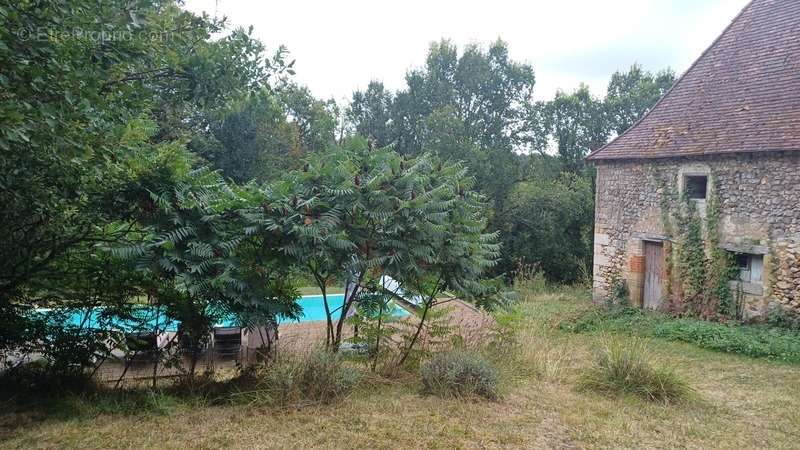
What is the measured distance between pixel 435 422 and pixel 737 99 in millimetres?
10739

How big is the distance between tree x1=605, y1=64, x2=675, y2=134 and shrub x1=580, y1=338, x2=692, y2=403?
2007 cm

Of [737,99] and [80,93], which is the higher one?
[737,99]

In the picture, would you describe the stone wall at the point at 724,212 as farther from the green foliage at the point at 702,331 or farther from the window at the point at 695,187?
the green foliage at the point at 702,331

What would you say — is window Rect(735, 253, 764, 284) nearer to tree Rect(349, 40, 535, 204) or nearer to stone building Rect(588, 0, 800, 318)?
stone building Rect(588, 0, 800, 318)

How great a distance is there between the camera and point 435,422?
459cm

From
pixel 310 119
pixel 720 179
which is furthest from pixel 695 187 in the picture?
pixel 310 119

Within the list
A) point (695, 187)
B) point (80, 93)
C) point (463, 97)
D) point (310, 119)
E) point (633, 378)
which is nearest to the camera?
point (80, 93)

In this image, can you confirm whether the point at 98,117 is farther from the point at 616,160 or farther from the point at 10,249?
the point at 616,160

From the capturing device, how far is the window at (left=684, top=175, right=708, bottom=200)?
1176 centimetres

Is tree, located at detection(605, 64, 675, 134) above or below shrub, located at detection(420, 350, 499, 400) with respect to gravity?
above

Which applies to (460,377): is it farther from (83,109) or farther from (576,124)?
(576,124)

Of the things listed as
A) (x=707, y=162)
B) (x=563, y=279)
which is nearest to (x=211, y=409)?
(x=707, y=162)

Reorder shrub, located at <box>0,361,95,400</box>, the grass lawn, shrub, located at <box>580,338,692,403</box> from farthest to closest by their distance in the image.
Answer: shrub, located at <box>580,338,692,403</box> → shrub, located at <box>0,361,95,400</box> → the grass lawn

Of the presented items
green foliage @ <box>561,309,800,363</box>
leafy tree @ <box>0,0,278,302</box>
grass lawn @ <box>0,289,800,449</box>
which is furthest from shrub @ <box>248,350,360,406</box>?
green foliage @ <box>561,309,800,363</box>
